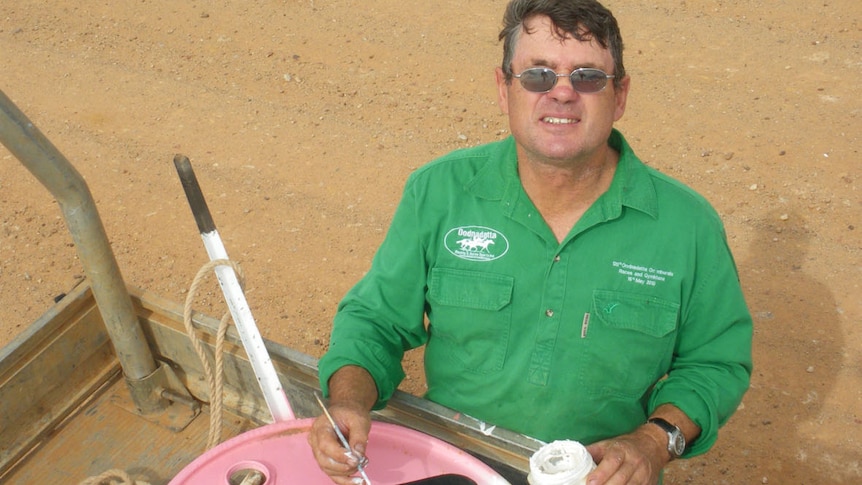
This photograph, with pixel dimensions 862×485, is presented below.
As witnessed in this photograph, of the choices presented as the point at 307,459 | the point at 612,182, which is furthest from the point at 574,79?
the point at 307,459

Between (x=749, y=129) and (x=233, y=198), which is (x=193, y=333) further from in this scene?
(x=749, y=129)

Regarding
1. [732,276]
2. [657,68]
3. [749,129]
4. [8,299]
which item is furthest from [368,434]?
[657,68]

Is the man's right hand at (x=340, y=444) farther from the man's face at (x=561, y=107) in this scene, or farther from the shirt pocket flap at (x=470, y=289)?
the man's face at (x=561, y=107)

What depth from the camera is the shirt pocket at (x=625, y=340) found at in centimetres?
232

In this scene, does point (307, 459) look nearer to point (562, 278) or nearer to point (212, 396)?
point (212, 396)

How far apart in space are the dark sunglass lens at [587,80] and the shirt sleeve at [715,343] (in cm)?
48

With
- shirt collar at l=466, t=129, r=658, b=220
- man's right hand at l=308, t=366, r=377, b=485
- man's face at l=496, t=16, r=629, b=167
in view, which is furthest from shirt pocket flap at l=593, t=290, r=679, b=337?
man's right hand at l=308, t=366, r=377, b=485

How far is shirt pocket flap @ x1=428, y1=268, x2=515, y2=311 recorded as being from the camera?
93.3 inches

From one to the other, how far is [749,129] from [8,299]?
4.06m

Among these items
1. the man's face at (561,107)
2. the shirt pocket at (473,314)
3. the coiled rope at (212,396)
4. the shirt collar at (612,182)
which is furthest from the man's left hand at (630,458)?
the coiled rope at (212,396)

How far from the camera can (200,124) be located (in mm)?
5707

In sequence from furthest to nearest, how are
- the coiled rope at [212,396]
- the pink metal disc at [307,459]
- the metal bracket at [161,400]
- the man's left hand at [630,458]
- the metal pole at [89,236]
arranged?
the metal bracket at [161,400]
the coiled rope at [212,396]
the metal pole at [89,236]
the pink metal disc at [307,459]
the man's left hand at [630,458]

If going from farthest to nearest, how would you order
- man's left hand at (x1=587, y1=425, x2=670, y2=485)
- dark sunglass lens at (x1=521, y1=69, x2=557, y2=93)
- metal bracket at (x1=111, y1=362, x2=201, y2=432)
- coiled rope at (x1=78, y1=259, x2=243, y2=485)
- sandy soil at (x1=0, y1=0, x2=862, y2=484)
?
sandy soil at (x1=0, y1=0, x2=862, y2=484), metal bracket at (x1=111, y1=362, x2=201, y2=432), coiled rope at (x1=78, y1=259, x2=243, y2=485), dark sunglass lens at (x1=521, y1=69, x2=557, y2=93), man's left hand at (x1=587, y1=425, x2=670, y2=485)

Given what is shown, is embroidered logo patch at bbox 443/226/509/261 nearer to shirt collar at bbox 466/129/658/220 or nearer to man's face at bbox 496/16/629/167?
shirt collar at bbox 466/129/658/220
